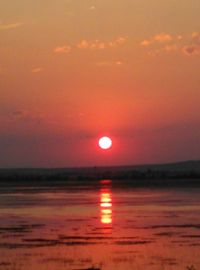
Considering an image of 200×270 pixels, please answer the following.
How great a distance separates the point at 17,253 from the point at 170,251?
4897mm

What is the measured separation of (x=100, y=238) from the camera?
2777 cm

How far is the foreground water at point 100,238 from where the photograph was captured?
870 inches

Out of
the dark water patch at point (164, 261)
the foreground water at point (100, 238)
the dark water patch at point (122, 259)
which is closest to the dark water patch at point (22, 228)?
the foreground water at point (100, 238)

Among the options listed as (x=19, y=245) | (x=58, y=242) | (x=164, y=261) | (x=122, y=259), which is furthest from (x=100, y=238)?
(x=164, y=261)

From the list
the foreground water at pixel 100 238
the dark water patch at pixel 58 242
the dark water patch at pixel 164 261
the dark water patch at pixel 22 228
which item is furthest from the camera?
the dark water patch at pixel 22 228

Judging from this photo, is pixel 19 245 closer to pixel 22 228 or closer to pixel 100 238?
pixel 100 238

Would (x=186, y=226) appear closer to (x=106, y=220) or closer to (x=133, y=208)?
(x=106, y=220)

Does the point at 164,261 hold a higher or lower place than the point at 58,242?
lower

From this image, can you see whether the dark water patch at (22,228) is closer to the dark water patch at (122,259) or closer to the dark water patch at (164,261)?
the dark water patch at (122,259)

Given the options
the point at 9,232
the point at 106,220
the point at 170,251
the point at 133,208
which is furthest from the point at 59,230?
the point at 133,208

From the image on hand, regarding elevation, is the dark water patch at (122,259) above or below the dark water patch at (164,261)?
above

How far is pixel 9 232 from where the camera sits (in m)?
30.5

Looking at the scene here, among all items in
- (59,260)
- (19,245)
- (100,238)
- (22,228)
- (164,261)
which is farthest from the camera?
(22,228)

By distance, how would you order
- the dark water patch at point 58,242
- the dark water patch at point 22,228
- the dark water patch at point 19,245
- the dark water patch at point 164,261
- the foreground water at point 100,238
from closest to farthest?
1. the dark water patch at point 164,261
2. the foreground water at point 100,238
3. the dark water patch at point 19,245
4. the dark water patch at point 58,242
5. the dark water patch at point 22,228
